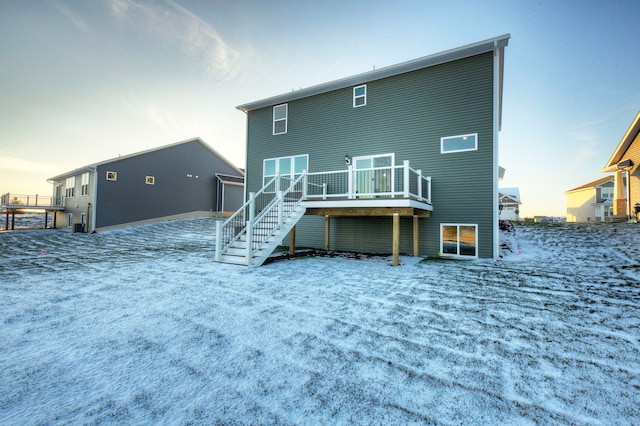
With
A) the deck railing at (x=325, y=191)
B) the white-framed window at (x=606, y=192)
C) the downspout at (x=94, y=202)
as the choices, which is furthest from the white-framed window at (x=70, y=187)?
the white-framed window at (x=606, y=192)

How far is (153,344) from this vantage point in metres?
2.98

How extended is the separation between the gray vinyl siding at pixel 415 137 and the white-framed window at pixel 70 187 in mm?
19208

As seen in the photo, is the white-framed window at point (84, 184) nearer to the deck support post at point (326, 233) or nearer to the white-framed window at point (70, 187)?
the white-framed window at point (70, 187)

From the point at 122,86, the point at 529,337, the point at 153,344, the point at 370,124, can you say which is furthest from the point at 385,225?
the point at 122,86

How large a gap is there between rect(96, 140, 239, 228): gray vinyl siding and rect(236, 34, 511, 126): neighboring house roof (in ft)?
38.0

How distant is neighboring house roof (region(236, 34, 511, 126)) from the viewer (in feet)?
27.2

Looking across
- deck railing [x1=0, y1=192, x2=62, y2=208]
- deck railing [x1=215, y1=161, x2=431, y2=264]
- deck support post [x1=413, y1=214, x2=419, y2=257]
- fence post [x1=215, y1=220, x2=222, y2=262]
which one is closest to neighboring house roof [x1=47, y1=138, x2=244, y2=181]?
deck railing [x1=0, y1=192, x2=62, y2=208]

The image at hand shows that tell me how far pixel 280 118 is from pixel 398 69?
220 inches

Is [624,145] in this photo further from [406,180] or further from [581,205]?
[406,180]

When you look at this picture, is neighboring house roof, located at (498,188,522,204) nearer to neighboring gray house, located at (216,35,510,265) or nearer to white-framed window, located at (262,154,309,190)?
neighboring gray house, located at (216,35,510,265)

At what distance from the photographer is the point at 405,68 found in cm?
962

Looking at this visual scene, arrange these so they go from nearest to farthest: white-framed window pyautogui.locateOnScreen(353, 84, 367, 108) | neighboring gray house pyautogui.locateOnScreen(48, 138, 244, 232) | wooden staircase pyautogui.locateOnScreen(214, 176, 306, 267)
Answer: wooden staircase pyautogui.locateOnScreen(214, 176, 306, 267)
white-framed window pyautogui.locateOnScreen(353, 84, 367, 108)
neighboring gray house pyautogui.locateOnScreen(48, 138, 244, 232)

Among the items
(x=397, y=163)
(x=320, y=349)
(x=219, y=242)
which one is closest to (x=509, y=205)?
(x=397, y=163)

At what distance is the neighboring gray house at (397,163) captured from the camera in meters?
8.12
